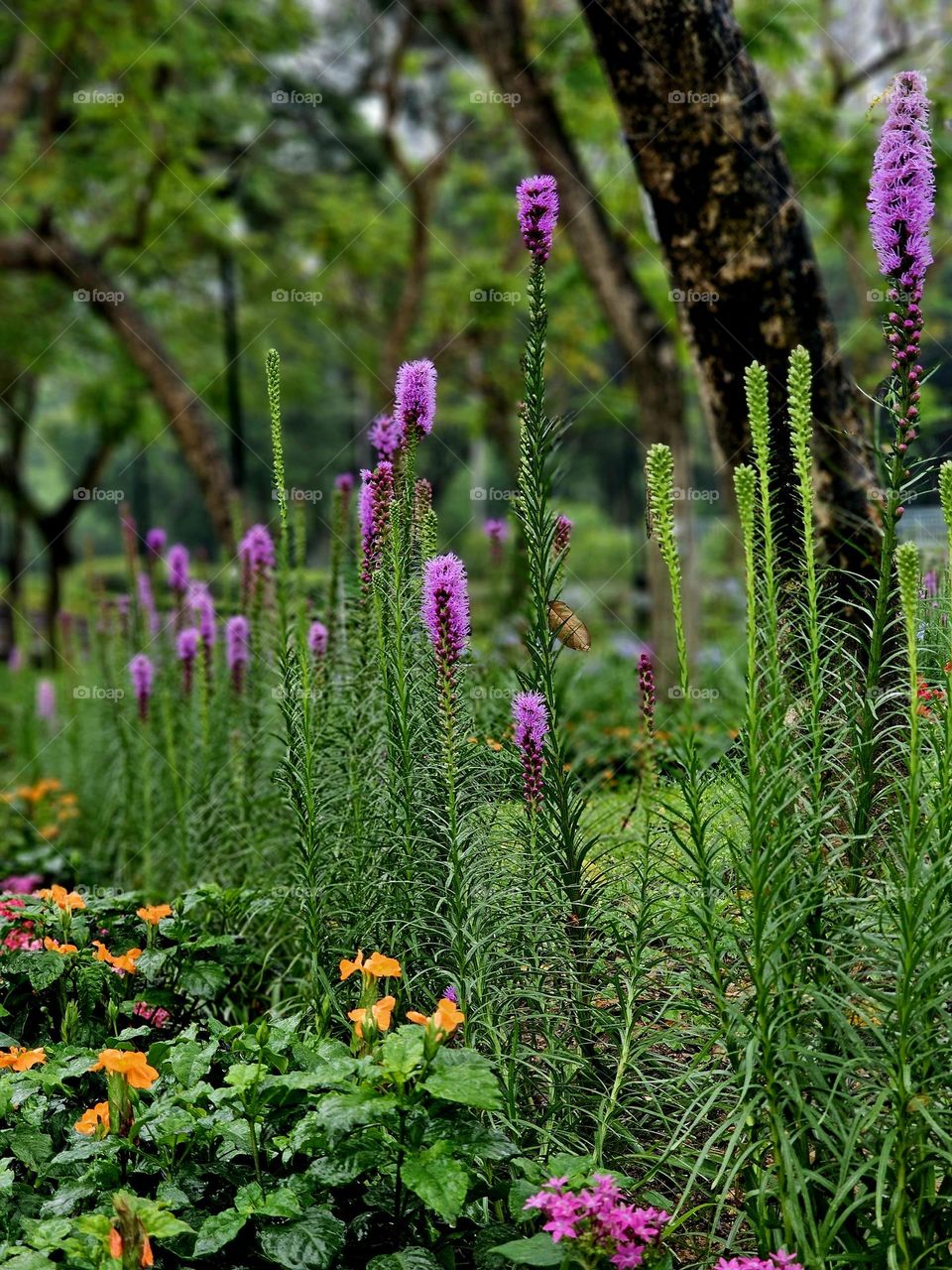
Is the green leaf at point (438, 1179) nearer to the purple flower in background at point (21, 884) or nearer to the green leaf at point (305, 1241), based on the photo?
the green leaf at point (305, 1241)

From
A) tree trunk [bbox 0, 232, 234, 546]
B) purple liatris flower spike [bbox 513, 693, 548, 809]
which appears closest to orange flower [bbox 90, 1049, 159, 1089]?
purple liatris flower spike [bbox 513, 693, 548, 809]

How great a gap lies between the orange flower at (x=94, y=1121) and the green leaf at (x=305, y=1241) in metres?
0.39

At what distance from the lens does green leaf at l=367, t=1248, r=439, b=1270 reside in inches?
76.0

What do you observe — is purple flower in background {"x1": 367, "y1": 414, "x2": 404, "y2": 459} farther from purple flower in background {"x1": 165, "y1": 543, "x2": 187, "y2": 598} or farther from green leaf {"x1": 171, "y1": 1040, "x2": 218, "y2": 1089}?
purple flower in background {"x1": 165, "y1": 543, "x2": 187, "y2": 598}

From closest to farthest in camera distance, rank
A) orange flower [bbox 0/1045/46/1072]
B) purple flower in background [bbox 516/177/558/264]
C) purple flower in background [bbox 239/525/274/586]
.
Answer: orange flower [bbox 0/1045/46/1072] < purple flower in background [bbox 516/177/558/264] < purple flower in background [bbox 239/525/274/586]

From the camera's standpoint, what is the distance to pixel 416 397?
260 cm

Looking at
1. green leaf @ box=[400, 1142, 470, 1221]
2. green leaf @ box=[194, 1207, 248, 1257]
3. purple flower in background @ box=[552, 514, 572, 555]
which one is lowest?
green leaf @ box=[194, 1207, 248, 1257]

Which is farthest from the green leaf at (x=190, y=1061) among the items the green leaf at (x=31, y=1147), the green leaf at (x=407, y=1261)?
the green leaf at (x=407, y=1261)

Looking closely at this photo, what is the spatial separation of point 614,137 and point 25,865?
9.97 m

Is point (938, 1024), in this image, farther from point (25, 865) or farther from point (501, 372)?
point (501, 372)

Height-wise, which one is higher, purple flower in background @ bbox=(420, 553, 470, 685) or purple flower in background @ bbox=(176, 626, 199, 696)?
purple flower in background @ bbox=(176, 626, 199, 696)

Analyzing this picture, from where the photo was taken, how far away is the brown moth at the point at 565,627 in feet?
8.34

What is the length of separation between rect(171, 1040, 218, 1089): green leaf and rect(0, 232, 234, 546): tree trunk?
6846 millimetres

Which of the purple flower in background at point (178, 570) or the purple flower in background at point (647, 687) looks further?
the purple flower in background at point (178, 570)
